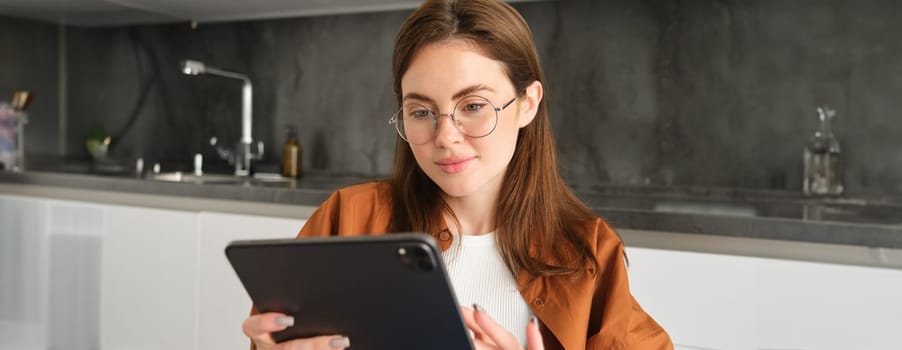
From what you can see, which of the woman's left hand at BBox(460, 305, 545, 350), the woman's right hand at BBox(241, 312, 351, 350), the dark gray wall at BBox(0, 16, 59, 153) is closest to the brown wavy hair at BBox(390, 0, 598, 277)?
the woman's left hand at BBox(460, 305, 545, 350)

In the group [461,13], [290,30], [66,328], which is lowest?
[66,328]

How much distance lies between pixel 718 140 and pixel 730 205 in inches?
11.0

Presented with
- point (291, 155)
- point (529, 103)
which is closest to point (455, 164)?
point (529, 103)

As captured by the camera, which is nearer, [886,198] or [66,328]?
[886,198]

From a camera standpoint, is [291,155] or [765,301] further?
[291,155]

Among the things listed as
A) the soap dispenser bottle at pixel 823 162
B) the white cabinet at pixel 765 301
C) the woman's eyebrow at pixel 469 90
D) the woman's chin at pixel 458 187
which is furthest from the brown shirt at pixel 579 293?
the soap dispenser bottle at pixel 823 162

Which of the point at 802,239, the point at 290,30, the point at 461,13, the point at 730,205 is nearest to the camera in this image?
the point at 461,13

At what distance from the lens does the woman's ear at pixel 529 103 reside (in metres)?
1.03

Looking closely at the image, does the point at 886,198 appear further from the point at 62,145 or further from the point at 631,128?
the point at 62,145

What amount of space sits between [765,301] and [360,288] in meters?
0.99

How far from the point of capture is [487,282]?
1.04m

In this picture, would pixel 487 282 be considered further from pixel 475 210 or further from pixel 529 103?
pixel 529 103

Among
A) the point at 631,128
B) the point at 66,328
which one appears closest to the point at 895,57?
the point at 631,128

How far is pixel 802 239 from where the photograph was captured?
144 centimetres
